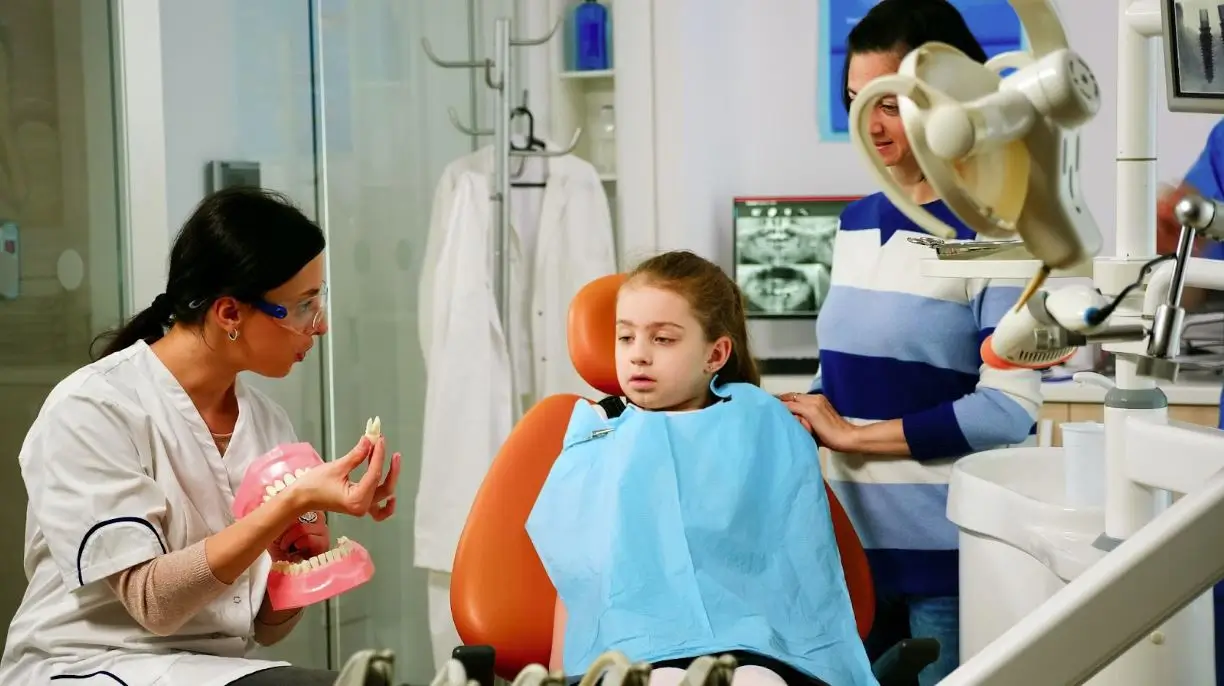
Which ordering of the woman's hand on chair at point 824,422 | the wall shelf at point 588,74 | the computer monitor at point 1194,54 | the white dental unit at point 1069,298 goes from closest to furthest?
the white dental unit at point 1069,298 → the computer monitor at point 1194,54 → the woman's hand on chair at point 824,422 → the wall shelf at point 588,74

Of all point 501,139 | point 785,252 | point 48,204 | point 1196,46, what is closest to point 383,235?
point 501,139

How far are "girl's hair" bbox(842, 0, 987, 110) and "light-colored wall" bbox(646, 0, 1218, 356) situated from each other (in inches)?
65.5

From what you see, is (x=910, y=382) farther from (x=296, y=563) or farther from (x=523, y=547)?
(x=296, y=563)

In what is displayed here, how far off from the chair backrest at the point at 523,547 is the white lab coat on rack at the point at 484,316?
41.0 inches

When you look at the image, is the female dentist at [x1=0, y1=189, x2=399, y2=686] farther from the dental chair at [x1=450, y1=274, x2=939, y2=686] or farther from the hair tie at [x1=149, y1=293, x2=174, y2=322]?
the dental chair at [x1=450, y1=274, x2=939, y2=686]

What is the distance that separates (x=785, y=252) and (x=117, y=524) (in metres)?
2.37

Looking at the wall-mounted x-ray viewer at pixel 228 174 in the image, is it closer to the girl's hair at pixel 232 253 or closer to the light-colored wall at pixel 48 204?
the light-colored wall at pixel 48 204

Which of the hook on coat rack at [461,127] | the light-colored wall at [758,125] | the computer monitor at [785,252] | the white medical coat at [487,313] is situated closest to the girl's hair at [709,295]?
the white medical coat at [487,313]

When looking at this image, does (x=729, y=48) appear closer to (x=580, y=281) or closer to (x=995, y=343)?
(x=580, y=281)

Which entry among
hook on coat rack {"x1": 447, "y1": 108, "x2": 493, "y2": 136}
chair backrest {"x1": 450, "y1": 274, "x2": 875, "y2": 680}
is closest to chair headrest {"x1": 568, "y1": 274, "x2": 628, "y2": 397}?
chair backrest {"x1": 450, "y1": 274, "x2": 875, "y2": 680}

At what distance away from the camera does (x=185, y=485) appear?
159cm

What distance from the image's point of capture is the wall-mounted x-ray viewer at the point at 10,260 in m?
1.99

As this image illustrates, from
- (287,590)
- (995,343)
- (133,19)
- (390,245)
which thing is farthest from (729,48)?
(995,343)

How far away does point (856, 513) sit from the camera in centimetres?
179
